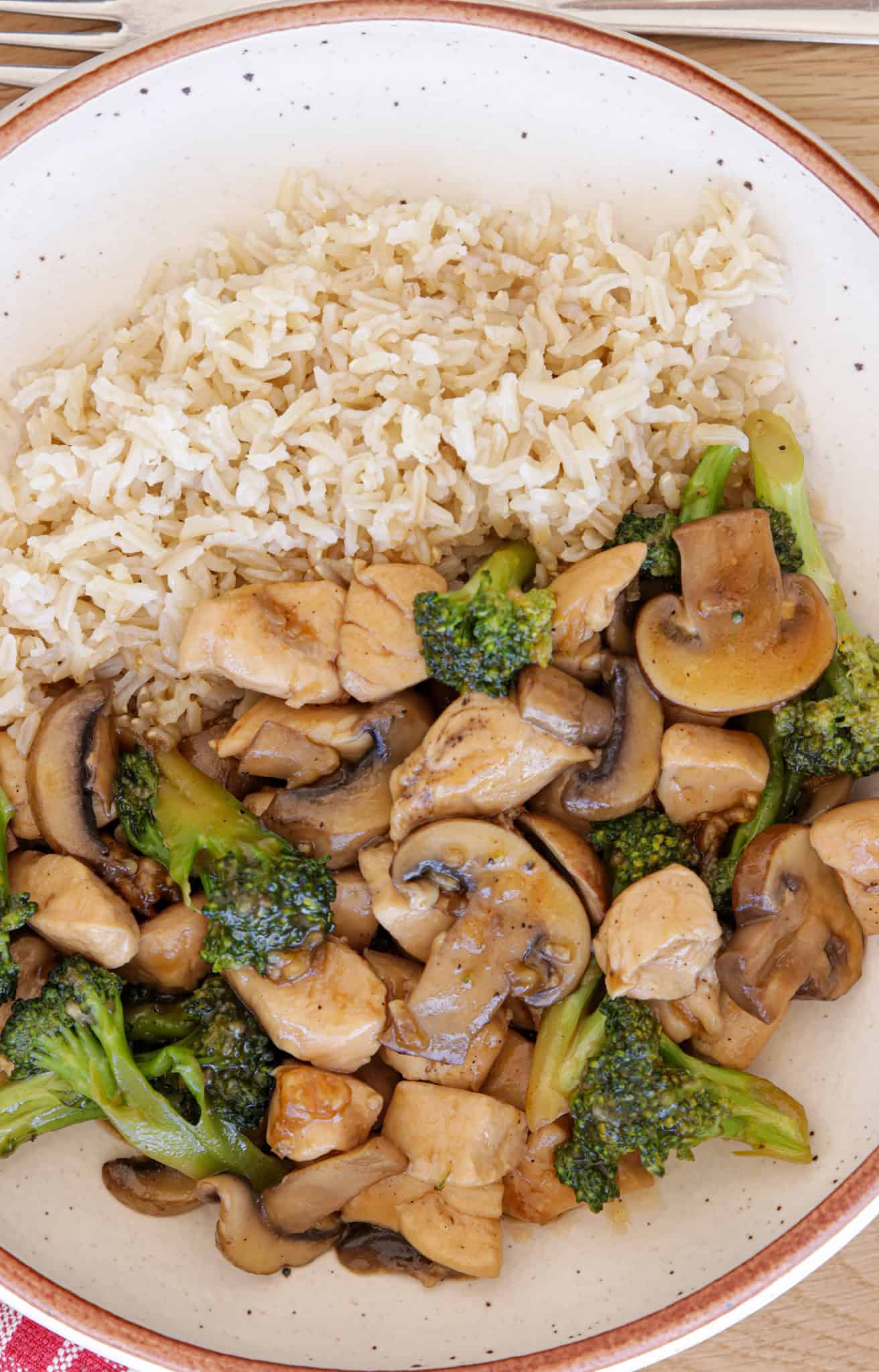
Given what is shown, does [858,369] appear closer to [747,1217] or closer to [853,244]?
[853,244]

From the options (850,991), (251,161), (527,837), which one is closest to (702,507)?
(527,837)

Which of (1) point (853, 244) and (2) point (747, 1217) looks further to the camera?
(1) point (853, 244)

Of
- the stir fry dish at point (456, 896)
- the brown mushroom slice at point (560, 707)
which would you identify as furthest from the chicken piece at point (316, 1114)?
the brown mushroom slice at point (560, 707)

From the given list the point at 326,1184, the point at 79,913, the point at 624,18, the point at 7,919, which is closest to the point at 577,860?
the point at 326,1184

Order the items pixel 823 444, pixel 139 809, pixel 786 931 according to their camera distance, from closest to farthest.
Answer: pixel 786 931
pixel 139 809
pixel 823 444

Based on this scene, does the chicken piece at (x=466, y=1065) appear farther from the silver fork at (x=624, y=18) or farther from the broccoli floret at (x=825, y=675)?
the silver fork at (x=624, y=18)

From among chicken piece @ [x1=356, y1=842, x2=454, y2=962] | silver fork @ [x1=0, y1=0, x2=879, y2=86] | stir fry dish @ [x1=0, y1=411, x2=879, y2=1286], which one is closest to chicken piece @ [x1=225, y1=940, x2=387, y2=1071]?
stir fry dish @ [x1=0, y1=411, x2=879, y2=1286]
